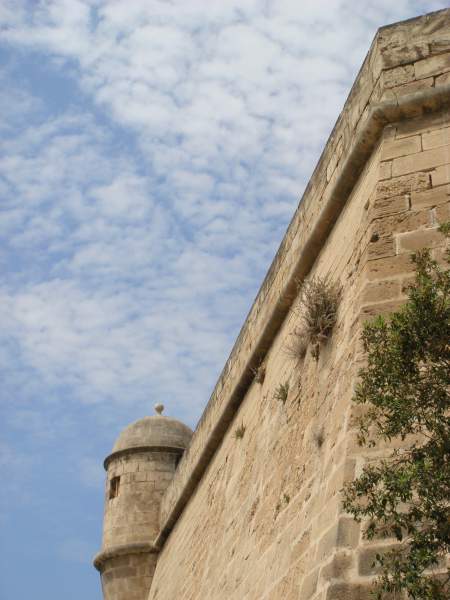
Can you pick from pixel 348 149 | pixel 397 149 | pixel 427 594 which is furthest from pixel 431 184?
pixel 427 594

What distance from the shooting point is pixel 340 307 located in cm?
534

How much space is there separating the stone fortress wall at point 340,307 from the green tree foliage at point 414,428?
18.8 inches

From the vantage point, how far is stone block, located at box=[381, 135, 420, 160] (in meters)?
5.19

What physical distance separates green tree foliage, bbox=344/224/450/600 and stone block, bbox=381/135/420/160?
1.69 metres

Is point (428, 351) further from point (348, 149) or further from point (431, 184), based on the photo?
point (348, 149)

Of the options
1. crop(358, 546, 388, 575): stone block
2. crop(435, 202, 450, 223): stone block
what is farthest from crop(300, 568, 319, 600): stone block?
crop(435, 202, 450, 223): stone block

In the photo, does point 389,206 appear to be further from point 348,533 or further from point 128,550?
point 128,550

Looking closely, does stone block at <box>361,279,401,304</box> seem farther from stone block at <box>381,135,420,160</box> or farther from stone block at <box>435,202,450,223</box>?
stone block at <box>381,135,420,160</box>

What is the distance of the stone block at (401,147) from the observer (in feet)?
17.0

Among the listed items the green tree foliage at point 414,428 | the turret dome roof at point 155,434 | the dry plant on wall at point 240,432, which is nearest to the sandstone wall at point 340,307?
the dry plant on wall at point 240,432

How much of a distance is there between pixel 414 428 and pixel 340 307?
193cm

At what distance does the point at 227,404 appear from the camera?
8.30 meters

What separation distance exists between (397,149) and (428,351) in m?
2.13

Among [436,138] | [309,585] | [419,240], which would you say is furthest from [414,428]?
[436,138]
